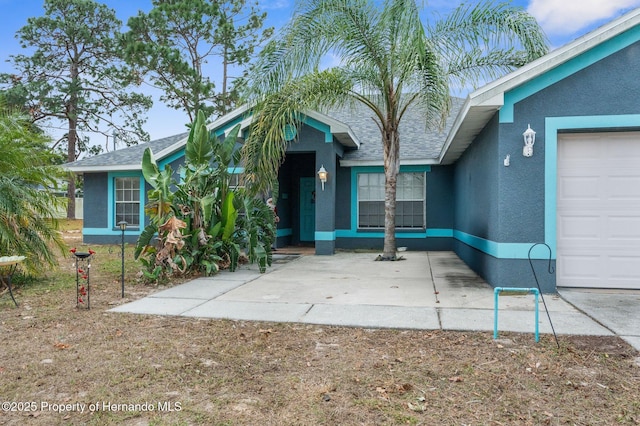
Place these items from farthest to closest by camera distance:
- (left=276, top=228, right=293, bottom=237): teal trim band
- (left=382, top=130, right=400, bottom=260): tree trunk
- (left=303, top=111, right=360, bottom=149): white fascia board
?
1. (left=276, top=228, right=293, bottom=237): teal trim band
2. (left=303, top=111, right=360, bottom=149): white fascia board
3. (left=382, top=130, right=400, bottom=260): tree trunk

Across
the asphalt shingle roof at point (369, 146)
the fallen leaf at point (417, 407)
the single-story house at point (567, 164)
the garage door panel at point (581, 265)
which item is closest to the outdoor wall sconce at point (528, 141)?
the single-story house at point (567, 164)

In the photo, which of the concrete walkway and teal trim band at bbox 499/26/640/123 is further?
teal trim band at bbox 499/26/640/123

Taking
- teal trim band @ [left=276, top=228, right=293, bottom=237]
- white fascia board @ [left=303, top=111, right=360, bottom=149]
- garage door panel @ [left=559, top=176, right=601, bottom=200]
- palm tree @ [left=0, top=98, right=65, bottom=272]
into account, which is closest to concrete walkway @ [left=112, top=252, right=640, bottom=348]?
garage door panel @ [left=559, top=176, right=601, bottom=200]

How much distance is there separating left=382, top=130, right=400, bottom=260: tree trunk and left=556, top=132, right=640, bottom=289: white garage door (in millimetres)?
4224

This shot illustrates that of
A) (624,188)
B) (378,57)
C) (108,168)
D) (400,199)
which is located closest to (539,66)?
(624,188)

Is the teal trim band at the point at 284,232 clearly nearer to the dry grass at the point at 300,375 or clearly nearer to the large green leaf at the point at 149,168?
the large green leaf at the point at 149,168

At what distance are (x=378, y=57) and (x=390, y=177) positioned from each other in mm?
2835

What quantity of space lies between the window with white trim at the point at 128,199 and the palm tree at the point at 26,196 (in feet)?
24.8

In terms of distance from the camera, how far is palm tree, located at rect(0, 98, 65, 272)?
6.44 m

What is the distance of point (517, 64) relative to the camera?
9.13m

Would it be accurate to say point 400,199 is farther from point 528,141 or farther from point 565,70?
point 565,70

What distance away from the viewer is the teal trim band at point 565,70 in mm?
6234

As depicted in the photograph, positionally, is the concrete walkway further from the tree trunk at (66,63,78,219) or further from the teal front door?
the tree trunk at (66,63,78,219)

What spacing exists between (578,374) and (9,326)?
5.84m
